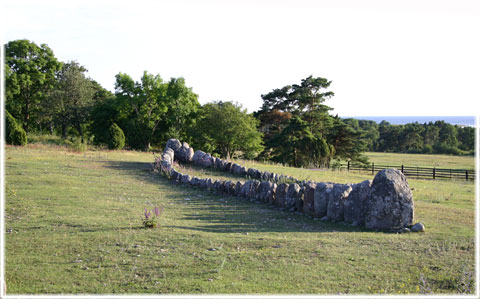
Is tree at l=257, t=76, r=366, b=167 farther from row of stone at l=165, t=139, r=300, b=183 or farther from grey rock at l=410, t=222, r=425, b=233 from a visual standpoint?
grey rock at l=410, t=222, r=425, b=233

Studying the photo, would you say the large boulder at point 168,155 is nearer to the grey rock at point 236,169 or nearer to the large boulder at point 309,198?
the grey rock at point 236,169

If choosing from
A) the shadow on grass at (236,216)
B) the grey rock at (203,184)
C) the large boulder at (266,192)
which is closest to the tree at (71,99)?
the grey rock at (203,184)

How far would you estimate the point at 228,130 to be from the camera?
4028cm

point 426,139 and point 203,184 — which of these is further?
point 426,139

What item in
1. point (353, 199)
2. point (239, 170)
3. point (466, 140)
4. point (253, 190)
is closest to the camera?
point (353, 199)

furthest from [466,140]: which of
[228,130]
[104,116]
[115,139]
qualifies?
[115,139]

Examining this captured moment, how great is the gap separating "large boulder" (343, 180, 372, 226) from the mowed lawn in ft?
1.24

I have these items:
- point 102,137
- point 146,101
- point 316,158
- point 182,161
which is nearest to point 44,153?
point 182,161

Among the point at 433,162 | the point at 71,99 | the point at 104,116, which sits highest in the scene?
the point at 71,99

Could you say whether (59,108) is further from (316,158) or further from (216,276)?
(216,276)

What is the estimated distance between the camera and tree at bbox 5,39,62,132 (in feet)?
137

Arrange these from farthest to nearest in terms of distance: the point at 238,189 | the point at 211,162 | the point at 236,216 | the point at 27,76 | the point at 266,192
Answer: the point at 27,76, the point at 211,162, the point at 238,189, the point at 266,192, the point at 236,216

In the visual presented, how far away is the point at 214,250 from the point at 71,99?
4469 centimetres

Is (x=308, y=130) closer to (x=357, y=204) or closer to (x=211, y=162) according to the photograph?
(x=211, y=162)
